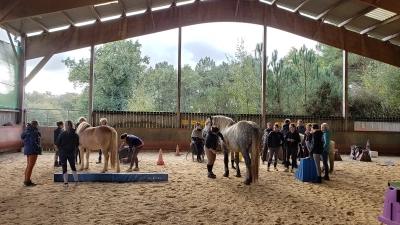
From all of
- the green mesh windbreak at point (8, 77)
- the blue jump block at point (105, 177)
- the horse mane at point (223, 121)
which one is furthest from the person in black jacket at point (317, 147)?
the green mesh windbreak at point (8, 77)

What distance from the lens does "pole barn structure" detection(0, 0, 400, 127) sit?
1339 cm

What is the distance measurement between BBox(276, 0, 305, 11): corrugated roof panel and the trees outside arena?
5.92 meters

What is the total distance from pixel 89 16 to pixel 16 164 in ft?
24.1

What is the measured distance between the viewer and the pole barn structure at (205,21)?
1339 cm

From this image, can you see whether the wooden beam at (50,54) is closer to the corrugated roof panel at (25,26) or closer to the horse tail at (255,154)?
the corrugated roof panel at (25,26)

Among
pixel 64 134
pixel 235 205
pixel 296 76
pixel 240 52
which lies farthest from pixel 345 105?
pixel 64 134

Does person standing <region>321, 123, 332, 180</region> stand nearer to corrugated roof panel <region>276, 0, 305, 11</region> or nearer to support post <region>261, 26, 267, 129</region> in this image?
support post <region>261, 26, 267, 129</region>

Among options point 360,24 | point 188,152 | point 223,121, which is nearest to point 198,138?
point 188,152

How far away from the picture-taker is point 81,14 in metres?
13.3

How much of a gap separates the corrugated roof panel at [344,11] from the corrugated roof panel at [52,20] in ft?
41.2

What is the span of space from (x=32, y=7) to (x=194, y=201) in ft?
24.3

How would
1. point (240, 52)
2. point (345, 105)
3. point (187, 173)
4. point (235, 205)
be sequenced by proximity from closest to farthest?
point (235, 205) → point (187, 173) → point (345, 105) → point (240, 52)

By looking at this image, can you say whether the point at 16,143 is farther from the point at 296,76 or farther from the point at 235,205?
the point at 296,76

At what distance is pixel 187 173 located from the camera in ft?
27.5
